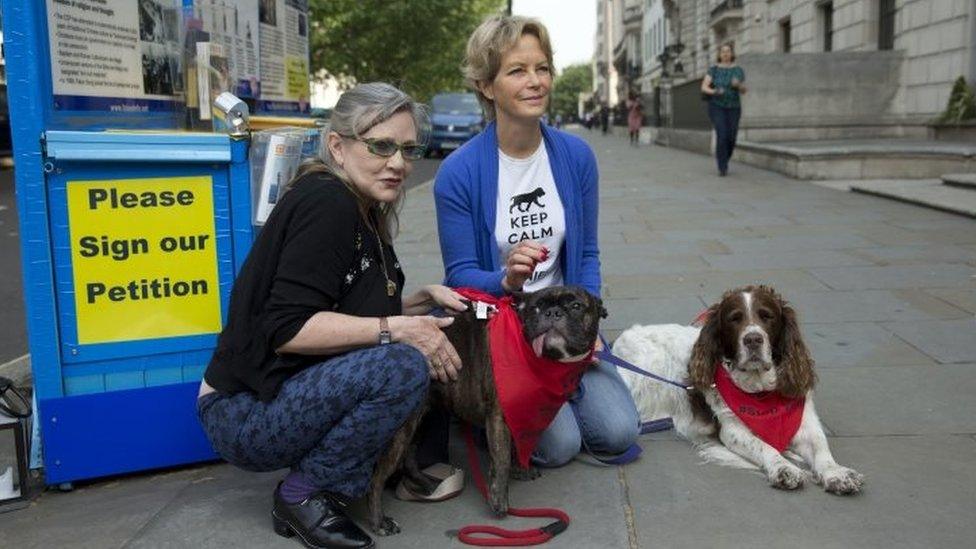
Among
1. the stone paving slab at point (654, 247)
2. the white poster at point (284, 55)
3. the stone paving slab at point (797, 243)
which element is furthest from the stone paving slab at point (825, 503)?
the stone paving slab at point (797, 243)

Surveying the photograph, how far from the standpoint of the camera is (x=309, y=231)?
283cm

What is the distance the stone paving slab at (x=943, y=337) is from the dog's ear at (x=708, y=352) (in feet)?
6.43

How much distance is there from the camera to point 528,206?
3.84m

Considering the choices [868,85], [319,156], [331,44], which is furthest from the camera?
[331,44]

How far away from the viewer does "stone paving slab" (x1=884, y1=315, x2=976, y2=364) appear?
196 inches

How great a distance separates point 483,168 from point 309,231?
1.14 metres

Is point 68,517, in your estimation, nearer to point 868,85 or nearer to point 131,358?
point 131,358

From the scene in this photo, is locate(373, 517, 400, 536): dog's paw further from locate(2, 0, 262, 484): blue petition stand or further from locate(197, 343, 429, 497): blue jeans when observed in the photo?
locate(2, 0, 262, 484): blue petition stand

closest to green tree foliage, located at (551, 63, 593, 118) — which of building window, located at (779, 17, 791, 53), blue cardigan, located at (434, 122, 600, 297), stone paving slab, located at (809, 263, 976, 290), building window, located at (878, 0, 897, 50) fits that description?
building window, located at (779, 17, 791, 53)

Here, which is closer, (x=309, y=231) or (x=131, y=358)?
(x=309, y=231)

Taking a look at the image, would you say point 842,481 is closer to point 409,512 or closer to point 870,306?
point 409,512

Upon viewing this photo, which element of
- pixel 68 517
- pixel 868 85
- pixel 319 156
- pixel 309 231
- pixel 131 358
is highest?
pixel 868 85

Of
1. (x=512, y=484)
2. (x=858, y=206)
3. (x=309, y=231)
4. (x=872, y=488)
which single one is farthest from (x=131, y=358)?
(x=858, y=206)

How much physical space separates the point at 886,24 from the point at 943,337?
18.9 meters
